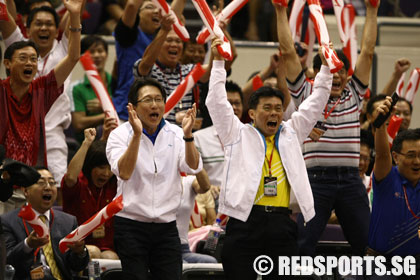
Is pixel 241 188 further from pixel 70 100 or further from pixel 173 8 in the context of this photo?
pixel 70 100

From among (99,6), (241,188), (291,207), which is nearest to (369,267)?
(291,207)

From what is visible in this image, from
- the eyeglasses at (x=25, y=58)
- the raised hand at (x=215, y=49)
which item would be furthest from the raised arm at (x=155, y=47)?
the raised hand at (x=215, y=49)

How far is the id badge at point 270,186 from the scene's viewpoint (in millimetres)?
6066

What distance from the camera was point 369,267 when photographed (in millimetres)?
6555

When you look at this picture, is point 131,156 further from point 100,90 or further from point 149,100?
point 100,90

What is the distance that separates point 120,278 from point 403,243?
2003mm

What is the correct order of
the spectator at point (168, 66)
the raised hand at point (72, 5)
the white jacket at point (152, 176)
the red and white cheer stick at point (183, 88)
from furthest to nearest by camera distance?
the spectator at point (168, 66) → the red and white cheer stick at point (183, 88) → the raised hand at point (72, 5) → the white jacket at point (152, 176)

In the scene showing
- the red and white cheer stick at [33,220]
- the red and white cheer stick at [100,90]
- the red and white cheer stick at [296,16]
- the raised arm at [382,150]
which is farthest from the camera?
the red and white cheer stick at [296,16]

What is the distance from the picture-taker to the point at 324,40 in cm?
668

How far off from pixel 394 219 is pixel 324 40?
135 centimetres

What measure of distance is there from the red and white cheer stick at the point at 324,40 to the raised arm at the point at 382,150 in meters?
0.41

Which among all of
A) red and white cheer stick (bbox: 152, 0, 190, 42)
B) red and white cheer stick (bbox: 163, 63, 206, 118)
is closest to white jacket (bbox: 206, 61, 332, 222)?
red and white cheer stick (bbox: 163, 63, 206, 118)

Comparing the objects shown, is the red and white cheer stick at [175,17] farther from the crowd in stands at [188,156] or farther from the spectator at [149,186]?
the spectator at [149,186]

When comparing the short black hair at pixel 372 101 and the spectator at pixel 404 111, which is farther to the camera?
the spectator at pixel 404 111
